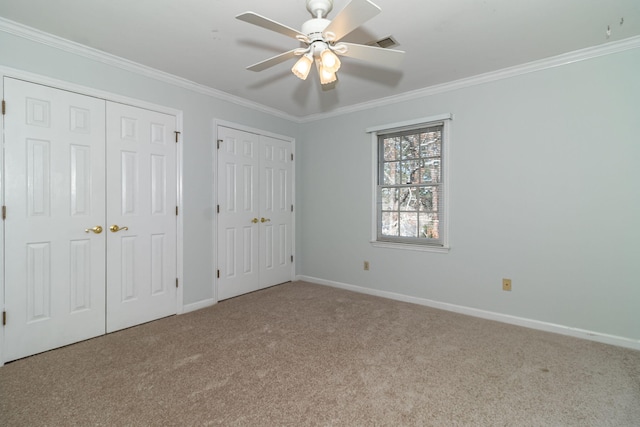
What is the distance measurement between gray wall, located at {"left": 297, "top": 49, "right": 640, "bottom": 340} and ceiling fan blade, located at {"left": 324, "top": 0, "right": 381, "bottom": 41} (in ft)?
6.98

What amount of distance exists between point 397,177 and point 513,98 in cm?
141

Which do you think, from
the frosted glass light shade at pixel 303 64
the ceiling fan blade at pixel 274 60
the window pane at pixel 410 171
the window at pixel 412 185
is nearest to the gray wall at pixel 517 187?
the window at pixel 412 185

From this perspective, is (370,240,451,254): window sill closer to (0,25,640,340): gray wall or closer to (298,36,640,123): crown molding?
(0,25,640,340): gray wall

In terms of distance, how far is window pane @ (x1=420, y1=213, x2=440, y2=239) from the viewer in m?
3.52

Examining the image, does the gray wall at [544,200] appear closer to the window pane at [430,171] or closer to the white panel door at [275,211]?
the window pane at [430,171]

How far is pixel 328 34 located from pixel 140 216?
7.89 feet

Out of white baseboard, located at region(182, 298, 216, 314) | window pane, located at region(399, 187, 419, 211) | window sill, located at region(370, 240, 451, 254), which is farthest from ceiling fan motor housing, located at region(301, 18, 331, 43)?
white baseboard, located at region(182, 298, 216, 314)

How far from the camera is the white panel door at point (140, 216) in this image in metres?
2.78

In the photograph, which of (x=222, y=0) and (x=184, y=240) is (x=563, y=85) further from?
(x=184, y=240)

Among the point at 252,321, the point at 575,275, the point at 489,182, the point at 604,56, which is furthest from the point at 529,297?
the point at 252,321

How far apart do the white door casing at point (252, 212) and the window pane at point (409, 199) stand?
1.67 metres

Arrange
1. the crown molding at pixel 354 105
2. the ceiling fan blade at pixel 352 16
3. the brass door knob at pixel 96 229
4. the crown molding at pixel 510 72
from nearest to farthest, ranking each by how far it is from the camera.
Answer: the ceiling fan blade at pixel 352 16 → the crown molding at pixel 354 105 → the crown molding at pixel 510 72 → the brass door knob at pixel 96 229

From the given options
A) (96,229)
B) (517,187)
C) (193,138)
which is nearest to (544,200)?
(517,187)

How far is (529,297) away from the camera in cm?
293
